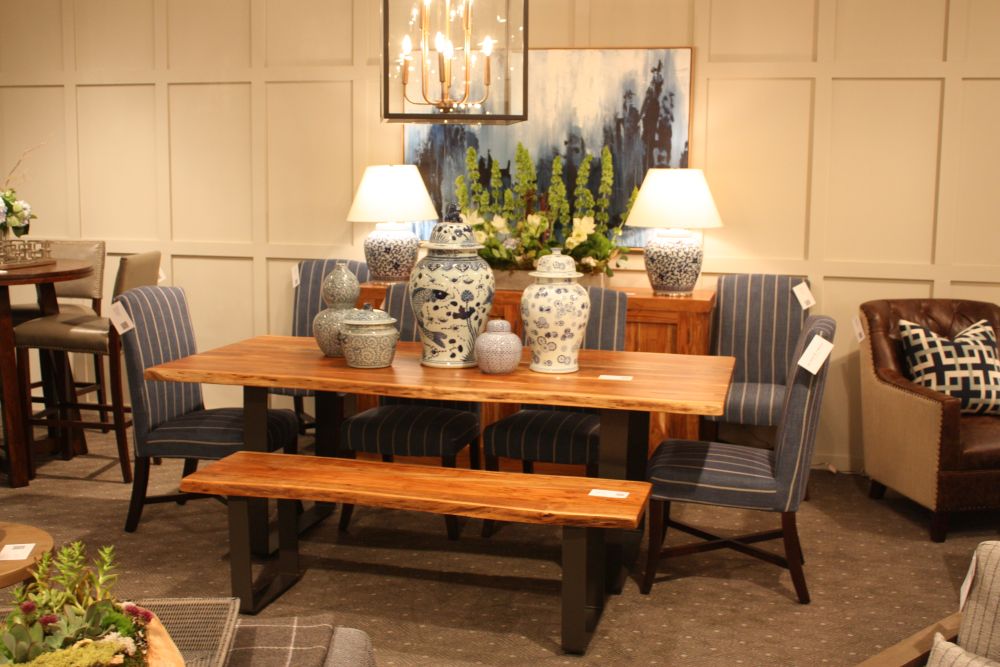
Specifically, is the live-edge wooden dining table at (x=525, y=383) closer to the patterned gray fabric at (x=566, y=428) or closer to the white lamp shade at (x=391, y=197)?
the patterned gray fabric at (x=566, y=428)

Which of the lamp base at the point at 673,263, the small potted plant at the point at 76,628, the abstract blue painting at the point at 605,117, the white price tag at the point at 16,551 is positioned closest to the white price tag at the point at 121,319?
the white price tag at the point at 16,551

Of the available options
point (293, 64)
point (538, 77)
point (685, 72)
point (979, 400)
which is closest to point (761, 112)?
point (685, 72)

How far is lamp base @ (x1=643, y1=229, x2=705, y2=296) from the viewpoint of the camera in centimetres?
501

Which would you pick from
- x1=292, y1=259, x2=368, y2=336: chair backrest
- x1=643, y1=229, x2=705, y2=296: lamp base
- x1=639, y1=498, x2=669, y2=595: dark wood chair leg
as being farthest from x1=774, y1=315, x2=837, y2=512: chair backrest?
x1=292, y1=259, x2=368, y2=336: chair backrest

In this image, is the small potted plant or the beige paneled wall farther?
the beige paneled wall

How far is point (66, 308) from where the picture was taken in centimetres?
563

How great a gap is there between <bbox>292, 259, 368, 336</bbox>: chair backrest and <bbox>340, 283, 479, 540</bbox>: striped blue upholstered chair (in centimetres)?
111

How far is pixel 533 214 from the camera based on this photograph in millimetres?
5152

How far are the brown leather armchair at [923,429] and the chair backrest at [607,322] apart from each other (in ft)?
3.92

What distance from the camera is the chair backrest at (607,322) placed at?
14.6 ft

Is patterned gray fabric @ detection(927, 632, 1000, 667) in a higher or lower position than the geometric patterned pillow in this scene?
lower

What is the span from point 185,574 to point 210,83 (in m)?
3.08

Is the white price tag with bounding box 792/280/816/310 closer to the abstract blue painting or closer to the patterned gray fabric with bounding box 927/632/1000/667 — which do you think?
the abstract blue painting

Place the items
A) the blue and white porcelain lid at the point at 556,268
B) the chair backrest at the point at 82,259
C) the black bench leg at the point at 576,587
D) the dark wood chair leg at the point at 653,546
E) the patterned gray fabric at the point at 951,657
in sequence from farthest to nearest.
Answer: the chair backrest at the point at 82,259 → the dark wood chair leg at the point at 653,546 → the blue and white porcelain lid at the point at 556,268 → the black bench leg at the point at 576,587 → the patterned gray fabric at the point at 951,657
